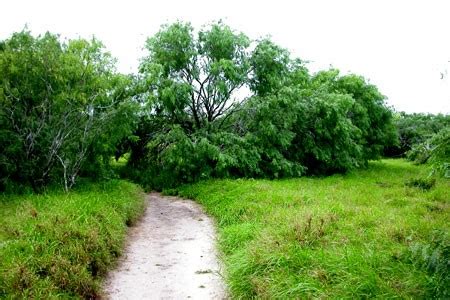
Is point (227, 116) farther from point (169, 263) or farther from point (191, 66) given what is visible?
point (169, 263)

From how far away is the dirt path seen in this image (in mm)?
6656

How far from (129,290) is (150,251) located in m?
2.25

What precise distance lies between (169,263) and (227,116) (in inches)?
478

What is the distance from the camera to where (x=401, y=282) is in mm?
5555

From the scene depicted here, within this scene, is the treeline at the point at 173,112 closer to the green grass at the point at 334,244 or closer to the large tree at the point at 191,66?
the large tree at the point at 191,66

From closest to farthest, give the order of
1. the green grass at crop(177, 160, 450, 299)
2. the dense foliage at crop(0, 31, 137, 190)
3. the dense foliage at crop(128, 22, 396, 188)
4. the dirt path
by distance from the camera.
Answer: the green grass at crop(177, 160, 450, 299) → the dirt path → the dense foliage at crop(0, 31, 137, 190) → the dense foliage at crop(128, 22, 396, 188)

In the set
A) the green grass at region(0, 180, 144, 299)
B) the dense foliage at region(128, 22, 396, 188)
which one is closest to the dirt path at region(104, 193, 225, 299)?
the green grass at region(0, 180, 144, 299)

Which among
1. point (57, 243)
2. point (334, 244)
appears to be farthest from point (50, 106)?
point (334, 244)

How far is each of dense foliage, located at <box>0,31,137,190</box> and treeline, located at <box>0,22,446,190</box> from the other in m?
0.04

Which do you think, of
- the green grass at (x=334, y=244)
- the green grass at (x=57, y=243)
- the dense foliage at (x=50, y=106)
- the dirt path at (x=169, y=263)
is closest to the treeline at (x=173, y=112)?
the dense foliage at (x=50, y=106)

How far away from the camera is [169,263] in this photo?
8.13 m

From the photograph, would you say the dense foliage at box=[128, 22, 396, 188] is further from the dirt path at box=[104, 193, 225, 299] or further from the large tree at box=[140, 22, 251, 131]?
the dirt path at box=[104, 193, 225, 299]

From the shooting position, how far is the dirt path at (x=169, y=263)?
21.8 feet

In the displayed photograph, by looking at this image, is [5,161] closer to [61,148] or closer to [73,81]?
[61,148]
